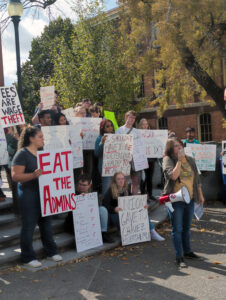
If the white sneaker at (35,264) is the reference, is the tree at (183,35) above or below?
above

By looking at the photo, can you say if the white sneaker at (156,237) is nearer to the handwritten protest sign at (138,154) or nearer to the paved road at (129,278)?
the paved road at (129,278)

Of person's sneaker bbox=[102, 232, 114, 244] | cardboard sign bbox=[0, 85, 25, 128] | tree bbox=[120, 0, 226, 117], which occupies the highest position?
tree bbox=[120, 0, 226, 117]

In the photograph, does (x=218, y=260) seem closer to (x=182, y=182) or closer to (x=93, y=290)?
(x=182, y=182)

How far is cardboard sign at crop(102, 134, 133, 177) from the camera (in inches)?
262

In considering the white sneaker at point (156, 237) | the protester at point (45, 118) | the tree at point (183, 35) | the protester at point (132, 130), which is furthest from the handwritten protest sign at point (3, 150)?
the tree at point (183, 35)

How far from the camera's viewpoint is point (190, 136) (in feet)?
30.9

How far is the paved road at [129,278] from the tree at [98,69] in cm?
1565

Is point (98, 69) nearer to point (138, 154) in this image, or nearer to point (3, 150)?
point (138, 154)

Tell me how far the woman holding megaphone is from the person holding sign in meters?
1.72

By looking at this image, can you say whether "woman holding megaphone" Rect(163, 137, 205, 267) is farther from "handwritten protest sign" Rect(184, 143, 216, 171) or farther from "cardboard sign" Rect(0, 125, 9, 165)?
"handwritten protest sign" Rect(184, 143, 216, 171)

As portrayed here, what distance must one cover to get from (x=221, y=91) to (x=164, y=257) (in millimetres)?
11172

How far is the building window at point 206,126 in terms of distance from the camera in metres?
25.9

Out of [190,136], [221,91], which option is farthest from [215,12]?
[190,136]

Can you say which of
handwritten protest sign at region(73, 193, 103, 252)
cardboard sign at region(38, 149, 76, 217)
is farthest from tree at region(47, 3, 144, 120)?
cardboard sign at region(38, 149, 76, 217)
